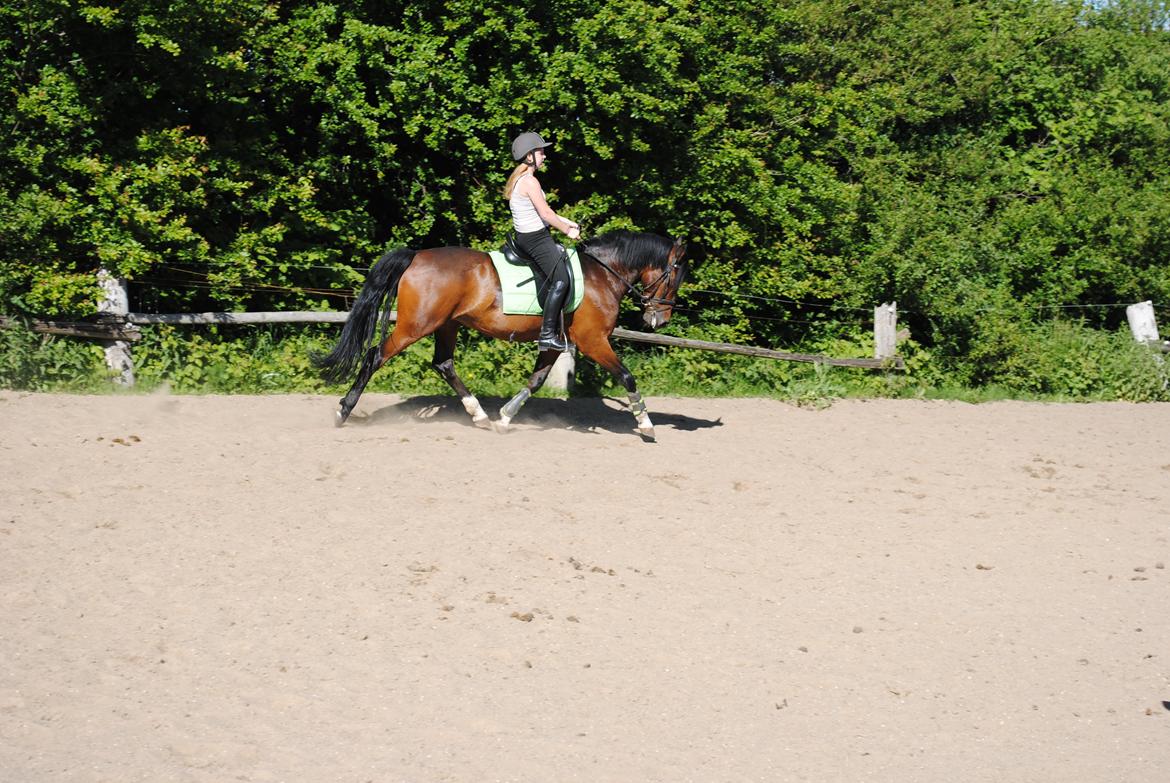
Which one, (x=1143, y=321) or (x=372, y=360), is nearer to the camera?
(x=372, y=360)

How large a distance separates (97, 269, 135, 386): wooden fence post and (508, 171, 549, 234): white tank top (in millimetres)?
4578

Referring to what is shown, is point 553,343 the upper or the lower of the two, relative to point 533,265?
lower

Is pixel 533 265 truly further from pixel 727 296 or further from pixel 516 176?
pixel 727 296

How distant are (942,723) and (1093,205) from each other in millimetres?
12424

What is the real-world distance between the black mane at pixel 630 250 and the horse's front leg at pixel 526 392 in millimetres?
1066

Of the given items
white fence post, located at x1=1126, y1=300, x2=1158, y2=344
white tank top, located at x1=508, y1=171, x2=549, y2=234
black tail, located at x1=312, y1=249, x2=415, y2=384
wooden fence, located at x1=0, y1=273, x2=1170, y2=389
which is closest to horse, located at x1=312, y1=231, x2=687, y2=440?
black tail, located at x1=312, y1=249, x2=415, y2=384

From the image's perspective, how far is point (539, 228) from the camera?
11.2 metres

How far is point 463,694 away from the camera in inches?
254

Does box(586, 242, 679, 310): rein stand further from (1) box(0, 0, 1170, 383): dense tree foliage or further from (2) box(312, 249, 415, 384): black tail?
(1) box(0, 0, 1170, 383): dense tree foliage

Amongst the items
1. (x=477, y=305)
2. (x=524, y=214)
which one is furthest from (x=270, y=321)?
(x=524, y=214)

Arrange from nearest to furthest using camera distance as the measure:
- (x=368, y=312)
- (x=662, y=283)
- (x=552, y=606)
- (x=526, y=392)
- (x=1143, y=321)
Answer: (x=552, y=606) → (x=368, y=312) → (x=526, y=392) → (x=662, y=283) → (x=1143, y=321)

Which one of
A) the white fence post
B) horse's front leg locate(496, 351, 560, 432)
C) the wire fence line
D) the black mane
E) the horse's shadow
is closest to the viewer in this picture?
horse's front leg locate(496, 351, 560, 432)

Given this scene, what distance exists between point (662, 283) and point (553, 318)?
1.31 m

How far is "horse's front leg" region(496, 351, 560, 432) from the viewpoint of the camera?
11508 mm
